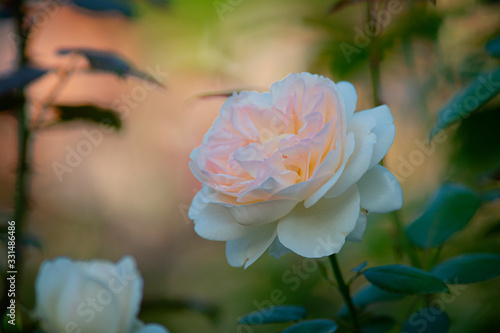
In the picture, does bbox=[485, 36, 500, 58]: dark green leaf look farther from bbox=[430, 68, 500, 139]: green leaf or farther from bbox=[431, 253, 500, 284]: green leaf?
bbox=[431, 253, 500, 284]: green leaf

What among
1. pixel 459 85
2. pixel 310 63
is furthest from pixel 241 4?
pixel 459 85

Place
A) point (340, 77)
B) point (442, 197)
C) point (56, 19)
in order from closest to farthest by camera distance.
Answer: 1. point (442, 197)
2. point (340, 77)
3. point (56, 19)

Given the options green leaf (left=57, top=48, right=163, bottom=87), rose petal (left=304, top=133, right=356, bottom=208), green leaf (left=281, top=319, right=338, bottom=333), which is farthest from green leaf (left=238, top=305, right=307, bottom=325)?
green leaf (left=57, top=48, right=163, bottom=87)

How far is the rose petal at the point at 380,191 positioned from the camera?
0.34 meters

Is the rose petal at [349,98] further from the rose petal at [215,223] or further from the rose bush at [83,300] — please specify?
the rose bush at [83,300]

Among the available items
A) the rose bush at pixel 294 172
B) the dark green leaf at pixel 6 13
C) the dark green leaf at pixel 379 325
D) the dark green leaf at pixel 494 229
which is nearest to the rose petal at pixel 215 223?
the rose bush at pixel 294 172

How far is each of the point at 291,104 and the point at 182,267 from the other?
1.41m

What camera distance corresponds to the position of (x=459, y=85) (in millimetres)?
943

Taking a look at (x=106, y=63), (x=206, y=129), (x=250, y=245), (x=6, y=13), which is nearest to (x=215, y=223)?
(x=250, y=245)

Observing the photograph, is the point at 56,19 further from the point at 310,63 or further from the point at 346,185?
the point at 346,185

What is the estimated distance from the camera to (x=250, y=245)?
383 mm

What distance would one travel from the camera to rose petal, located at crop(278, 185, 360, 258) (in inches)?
13.0

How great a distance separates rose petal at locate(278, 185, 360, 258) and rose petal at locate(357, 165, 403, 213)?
16 millimetres

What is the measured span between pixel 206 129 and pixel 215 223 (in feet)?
4.18
